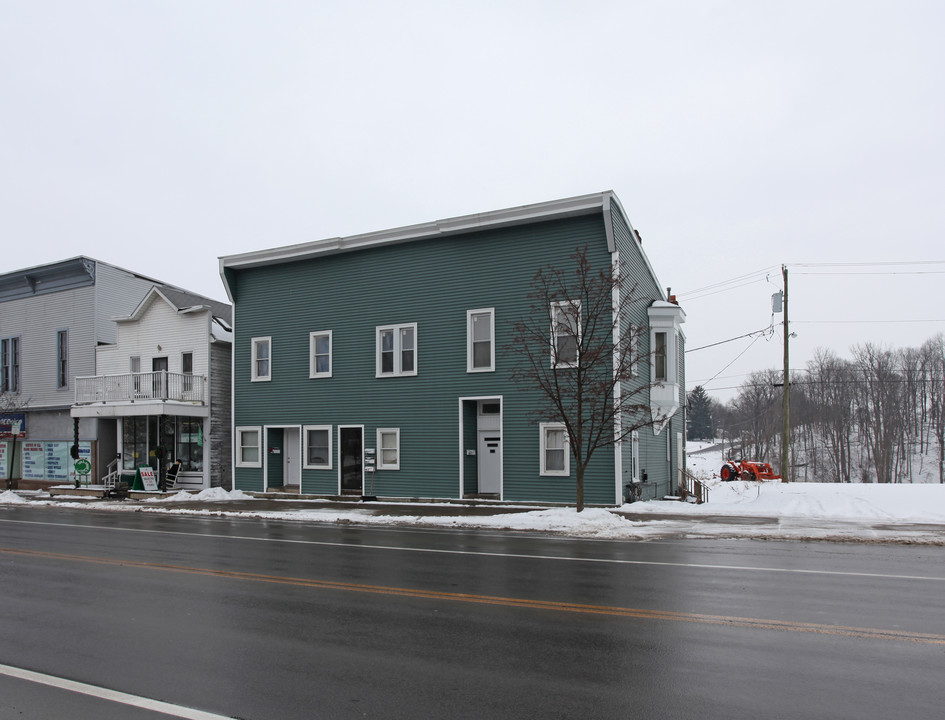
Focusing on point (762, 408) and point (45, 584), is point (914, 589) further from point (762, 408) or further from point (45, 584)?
point (762, 408)

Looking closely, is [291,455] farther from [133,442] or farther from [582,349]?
[582,349]

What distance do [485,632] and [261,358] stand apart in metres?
22.7

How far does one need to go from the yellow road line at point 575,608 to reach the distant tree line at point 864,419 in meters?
58.6

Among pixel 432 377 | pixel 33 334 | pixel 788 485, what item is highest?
pixel 33 334

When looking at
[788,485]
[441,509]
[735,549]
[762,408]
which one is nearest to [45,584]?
[735,549]

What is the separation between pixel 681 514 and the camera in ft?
63.2

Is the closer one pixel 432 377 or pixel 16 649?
pixel 16 649

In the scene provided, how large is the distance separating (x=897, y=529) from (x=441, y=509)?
11.5m

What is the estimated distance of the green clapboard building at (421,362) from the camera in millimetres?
22422

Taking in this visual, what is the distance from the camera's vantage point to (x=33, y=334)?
35094 mm

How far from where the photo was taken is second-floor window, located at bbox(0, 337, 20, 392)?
35.9 metres

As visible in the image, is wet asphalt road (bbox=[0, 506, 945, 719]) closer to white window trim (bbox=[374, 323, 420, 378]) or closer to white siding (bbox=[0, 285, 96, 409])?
white window trim (bbox=[374, 323, 420, 378])

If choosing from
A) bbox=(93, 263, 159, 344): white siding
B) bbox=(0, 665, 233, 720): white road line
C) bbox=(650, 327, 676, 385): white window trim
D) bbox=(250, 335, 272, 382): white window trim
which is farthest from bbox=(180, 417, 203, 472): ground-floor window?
bbox=(0, 665, 233, 720): white road line

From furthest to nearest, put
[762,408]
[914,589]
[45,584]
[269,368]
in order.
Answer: [762,408] < [269,368] < [45,584] < [914,589]
